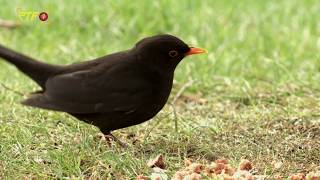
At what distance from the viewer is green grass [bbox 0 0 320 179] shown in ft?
17.7

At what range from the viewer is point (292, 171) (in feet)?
17.3

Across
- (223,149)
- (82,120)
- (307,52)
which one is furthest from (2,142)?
(307,52)

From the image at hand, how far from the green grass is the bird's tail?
38cm

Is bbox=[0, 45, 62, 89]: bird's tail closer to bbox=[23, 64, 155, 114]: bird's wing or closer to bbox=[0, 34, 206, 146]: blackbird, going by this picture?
bbox=[0, 34, 206, 146]: blackbird

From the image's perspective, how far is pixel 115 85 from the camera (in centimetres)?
564

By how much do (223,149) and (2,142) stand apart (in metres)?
1.43

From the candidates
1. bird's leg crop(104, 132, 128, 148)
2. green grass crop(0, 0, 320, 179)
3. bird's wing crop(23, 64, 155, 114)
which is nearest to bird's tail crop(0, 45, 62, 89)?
bird's wing crop(23, 64, 155, 114)

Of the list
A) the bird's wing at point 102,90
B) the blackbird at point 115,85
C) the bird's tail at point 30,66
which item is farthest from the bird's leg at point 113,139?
the bird's tail at point 30,66

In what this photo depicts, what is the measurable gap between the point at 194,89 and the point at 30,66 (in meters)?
2.31

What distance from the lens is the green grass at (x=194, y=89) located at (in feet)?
17.7

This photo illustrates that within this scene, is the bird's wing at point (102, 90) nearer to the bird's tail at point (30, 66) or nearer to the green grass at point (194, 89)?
the bird's tail at point (30, 66)

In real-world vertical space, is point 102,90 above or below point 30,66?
below

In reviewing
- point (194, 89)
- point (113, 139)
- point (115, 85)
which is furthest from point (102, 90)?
point (194, 89)

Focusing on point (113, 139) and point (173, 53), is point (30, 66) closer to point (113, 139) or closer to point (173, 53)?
point (113, 139)
